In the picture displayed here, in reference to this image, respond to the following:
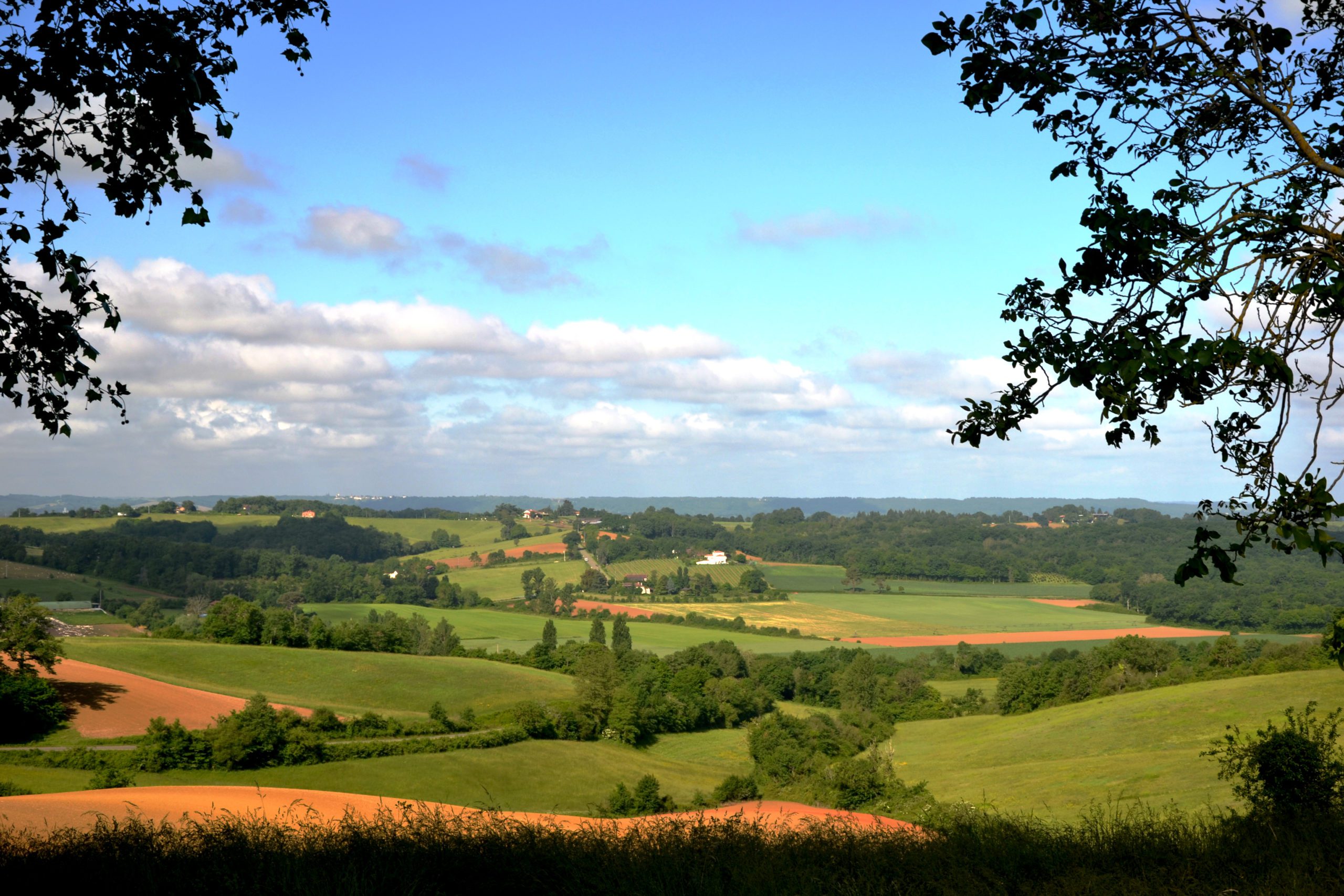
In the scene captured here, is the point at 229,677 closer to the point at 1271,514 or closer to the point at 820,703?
the point at 820,703

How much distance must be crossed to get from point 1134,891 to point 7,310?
9.16 metres

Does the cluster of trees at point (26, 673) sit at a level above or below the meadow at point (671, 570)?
above

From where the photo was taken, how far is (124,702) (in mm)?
52500

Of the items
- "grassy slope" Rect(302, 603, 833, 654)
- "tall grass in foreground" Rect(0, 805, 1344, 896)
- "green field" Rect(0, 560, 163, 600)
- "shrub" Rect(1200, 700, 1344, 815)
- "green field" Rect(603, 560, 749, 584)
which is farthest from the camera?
"green field" Rect(603, 560, 749, 584)

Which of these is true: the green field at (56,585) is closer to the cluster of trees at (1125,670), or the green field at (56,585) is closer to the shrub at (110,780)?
the shrub at (110,780)

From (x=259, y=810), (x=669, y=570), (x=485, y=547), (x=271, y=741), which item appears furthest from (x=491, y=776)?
(x=485, y=547)

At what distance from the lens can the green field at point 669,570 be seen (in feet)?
536

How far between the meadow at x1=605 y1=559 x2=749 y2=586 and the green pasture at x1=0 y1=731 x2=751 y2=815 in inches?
3929

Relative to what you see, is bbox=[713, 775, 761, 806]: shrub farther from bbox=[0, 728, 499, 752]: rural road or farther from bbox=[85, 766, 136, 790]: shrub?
bbox=[85, 766, 136, 790]: shrub

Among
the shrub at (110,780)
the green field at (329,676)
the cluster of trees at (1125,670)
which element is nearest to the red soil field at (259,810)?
the shrub at (110,780)

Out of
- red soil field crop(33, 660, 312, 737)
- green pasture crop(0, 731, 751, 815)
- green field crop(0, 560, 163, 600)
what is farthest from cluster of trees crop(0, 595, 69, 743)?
green field crop(0, 560, 163, 600)

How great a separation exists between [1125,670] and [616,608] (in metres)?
76.2

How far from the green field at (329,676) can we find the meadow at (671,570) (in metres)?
80.0

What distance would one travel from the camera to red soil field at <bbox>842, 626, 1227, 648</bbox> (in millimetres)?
103125
